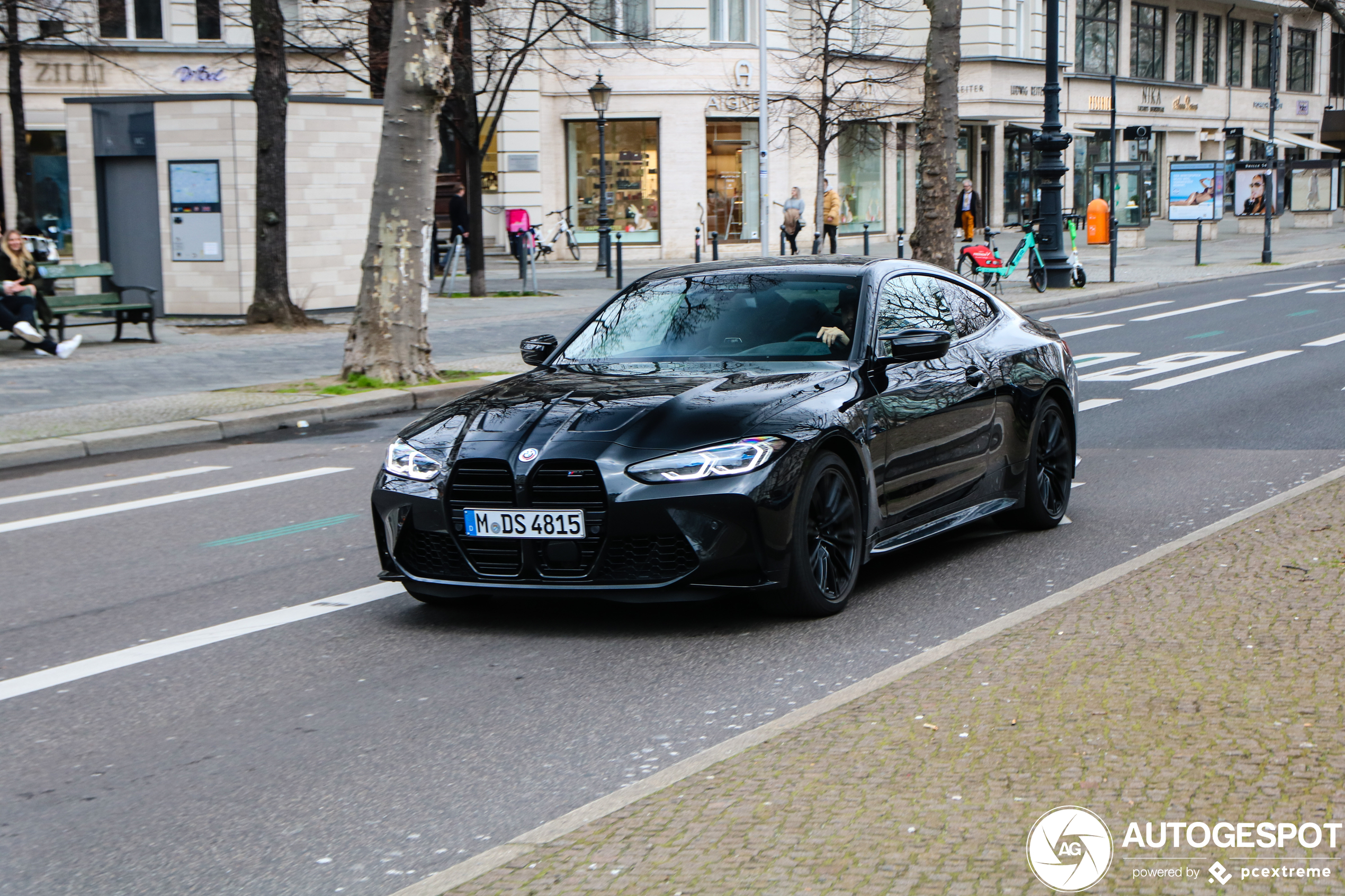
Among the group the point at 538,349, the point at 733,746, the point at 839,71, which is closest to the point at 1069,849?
the point at 733,746

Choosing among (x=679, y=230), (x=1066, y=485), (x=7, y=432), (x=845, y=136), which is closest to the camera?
(x=1066, y=485)

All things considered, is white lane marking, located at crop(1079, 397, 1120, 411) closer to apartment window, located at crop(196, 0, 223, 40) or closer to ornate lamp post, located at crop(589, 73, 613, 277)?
ornate lamp post, located at crop(589, 73, 613, 277)

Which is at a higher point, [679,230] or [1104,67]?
[1104,67]

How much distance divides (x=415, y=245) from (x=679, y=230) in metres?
29.5

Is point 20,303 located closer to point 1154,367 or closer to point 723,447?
point 1154,367

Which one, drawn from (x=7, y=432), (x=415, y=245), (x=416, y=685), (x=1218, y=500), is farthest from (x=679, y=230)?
(x=416, y=685)

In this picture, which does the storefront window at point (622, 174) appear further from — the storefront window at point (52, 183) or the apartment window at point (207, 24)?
the storefront window at point (52, 183)

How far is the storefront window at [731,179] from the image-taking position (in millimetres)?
45250

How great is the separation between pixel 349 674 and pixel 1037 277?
78.0 feet

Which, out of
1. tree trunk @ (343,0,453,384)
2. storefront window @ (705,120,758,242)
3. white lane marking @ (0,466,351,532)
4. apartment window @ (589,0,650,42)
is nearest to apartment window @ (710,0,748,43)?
apartment window @ (589,0,650,42)

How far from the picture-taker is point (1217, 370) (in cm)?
1642

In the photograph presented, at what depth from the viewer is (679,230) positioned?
44938 mm

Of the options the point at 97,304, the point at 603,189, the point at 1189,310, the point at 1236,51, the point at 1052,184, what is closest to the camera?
the point at 97,304

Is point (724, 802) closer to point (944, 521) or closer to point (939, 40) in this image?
point (944, 521)
